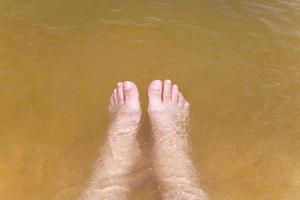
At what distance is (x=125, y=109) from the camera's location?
154 centimetres

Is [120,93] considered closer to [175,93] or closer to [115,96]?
[115,96]

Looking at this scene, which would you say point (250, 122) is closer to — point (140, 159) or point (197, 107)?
point (197, 107)

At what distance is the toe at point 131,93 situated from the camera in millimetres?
1562

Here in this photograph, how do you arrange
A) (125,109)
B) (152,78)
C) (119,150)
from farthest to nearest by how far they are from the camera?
(152,78) → (125,109) → (119,150)

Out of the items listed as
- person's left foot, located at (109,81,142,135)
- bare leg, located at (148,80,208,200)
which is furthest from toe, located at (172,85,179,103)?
person's left foot, located at (109,81,142,135)

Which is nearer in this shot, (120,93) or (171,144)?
(171,144)

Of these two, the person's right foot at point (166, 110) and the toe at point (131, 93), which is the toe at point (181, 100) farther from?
the toe at point (131, 93)

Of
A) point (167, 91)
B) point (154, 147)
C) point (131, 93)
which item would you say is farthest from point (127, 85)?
point (154, 147)

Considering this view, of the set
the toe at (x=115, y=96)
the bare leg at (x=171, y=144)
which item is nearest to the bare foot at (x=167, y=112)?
the bare leg at (x=171, y=144)

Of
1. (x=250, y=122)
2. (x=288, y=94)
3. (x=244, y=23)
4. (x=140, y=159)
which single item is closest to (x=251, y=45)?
(x=244, y=23)

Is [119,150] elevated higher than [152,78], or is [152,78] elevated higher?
[152,78]

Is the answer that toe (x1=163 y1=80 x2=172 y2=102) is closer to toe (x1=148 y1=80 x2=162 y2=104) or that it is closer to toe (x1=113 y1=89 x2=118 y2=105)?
toe (x1=148 y1=80 x2=162 y2=104)

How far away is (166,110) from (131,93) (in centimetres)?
13

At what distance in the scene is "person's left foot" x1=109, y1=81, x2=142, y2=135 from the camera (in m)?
1.48
